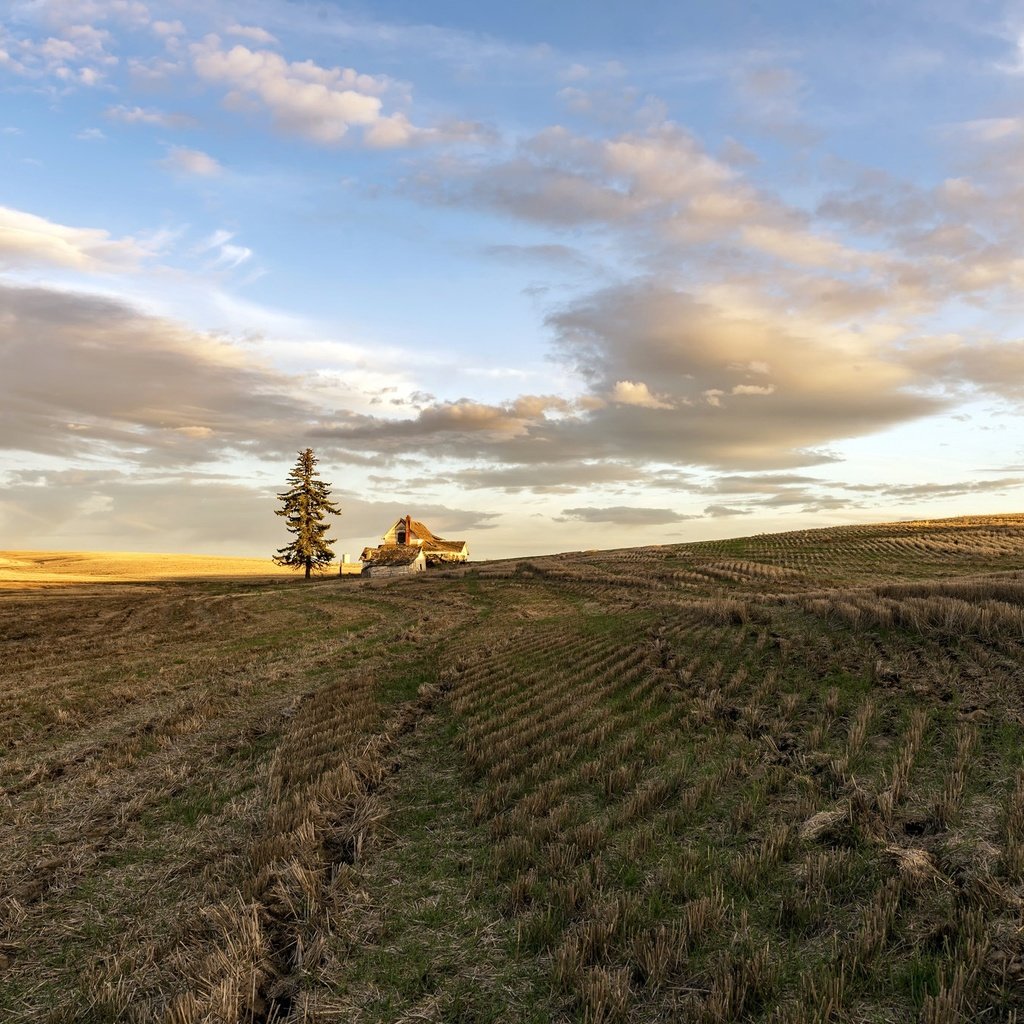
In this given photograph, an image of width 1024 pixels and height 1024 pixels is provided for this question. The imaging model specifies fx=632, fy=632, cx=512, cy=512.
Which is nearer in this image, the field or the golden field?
the field

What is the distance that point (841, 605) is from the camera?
20.7 meters

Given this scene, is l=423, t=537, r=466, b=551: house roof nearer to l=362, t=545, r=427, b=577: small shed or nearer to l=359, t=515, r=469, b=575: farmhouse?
l=359, t=515, r=469, b=575: farmhouse

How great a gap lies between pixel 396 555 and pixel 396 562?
2.13 meters

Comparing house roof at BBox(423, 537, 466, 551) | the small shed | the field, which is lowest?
the field

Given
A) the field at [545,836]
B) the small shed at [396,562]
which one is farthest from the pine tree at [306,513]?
the field at [545,836]

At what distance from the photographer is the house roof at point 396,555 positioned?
8431cm

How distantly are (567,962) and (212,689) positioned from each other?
16.3 metres

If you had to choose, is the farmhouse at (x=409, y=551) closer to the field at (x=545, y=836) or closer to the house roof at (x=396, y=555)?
the house roof at (x=396, y=555)

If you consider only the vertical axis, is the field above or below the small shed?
below

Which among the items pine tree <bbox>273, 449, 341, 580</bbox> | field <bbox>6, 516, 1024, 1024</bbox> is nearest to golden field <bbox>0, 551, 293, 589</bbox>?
pine tree <bbox>273, 449, 341, 580</bbox>

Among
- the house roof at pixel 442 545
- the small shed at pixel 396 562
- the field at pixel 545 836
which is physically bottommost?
the field at pixel 545 836

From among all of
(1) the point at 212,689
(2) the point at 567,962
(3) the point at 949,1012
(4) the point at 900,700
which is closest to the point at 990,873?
(3) the point at 949,1012

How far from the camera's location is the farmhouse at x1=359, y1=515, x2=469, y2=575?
83500 mm

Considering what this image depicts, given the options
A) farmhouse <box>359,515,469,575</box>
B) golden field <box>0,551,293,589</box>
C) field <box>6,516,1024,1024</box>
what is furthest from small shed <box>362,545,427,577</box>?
field <box>6,516,1024,1024</box>
